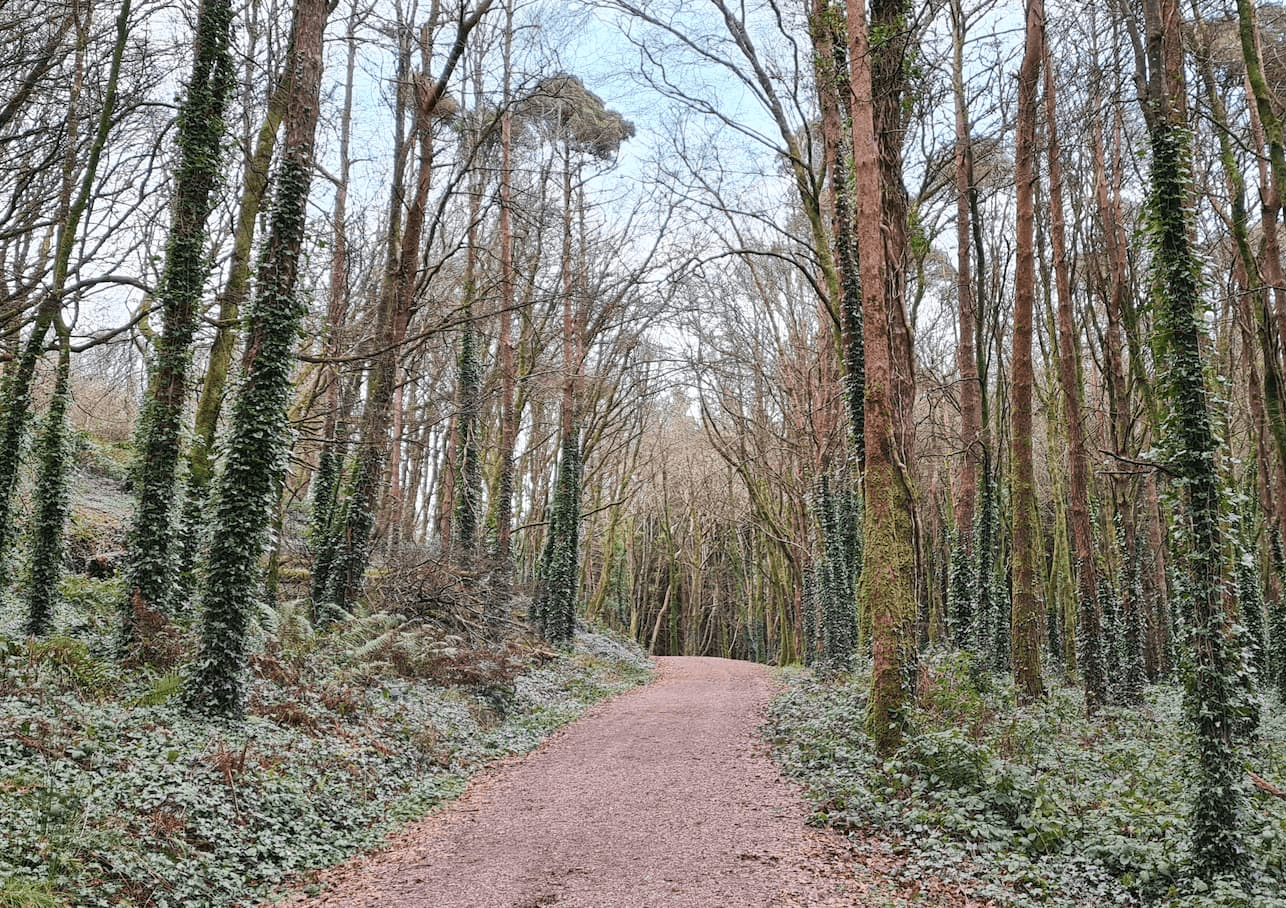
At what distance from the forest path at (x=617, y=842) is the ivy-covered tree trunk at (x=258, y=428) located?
243 centimetres

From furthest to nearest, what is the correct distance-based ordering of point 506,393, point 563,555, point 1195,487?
1. point 563,555
2. point 506,393
3. point 1195,487

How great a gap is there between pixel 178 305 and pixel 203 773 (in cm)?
592

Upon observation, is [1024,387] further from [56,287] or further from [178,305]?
[56,287]

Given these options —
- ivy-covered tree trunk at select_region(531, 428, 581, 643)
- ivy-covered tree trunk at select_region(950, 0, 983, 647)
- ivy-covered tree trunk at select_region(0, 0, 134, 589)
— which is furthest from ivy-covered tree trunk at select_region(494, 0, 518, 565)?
ivy-covered tree trunk at select_region(950, 0, 983, 647)

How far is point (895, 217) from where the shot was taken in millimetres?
10086

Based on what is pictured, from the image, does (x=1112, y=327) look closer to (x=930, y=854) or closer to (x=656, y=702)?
(x=656, y=702)

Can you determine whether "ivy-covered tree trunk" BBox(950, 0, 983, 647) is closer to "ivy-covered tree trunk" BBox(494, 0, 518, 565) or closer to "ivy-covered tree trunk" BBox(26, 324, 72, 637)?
"ivy-covered tree trunk" BBox(494, 0, 518, 565)

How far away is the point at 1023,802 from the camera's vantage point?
5621 mm

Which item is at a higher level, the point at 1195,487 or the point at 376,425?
the point at 376,425

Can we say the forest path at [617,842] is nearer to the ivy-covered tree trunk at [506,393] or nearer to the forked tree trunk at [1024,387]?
the forked tree trunk at [1024,387]

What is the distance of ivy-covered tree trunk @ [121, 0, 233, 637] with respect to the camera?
8562mm

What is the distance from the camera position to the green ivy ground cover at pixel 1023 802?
179 inches

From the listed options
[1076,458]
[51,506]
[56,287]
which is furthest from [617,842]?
[1076,458]

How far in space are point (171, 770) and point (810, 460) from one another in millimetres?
17319
